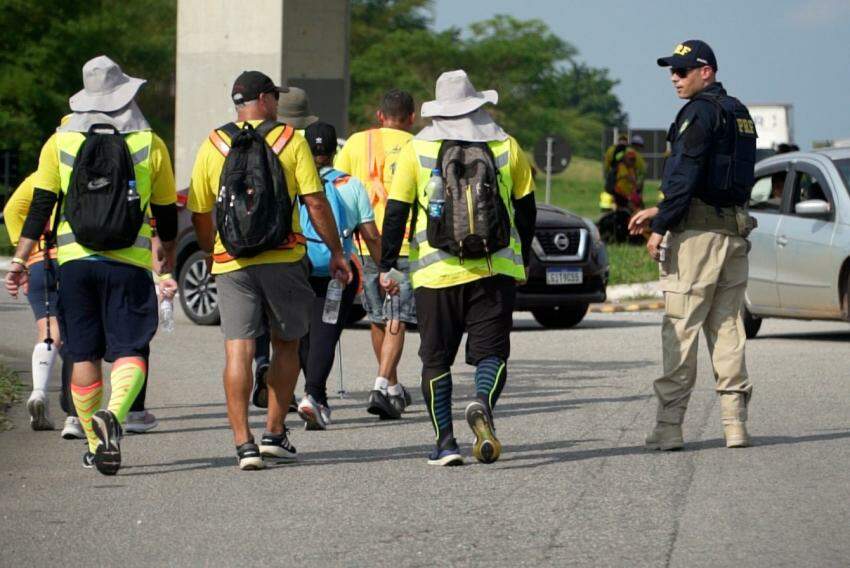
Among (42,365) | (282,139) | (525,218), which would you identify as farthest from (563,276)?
(282,139)

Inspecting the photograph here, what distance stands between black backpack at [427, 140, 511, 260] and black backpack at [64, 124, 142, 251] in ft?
4.81

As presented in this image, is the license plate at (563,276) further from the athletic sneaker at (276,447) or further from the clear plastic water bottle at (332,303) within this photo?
the athletic sneaker at (276,447)

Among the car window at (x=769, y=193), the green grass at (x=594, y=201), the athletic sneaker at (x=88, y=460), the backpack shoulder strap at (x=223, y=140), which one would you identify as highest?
the backpack shoulder strap at (x=223, y=140)

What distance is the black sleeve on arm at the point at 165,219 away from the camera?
30.4ft

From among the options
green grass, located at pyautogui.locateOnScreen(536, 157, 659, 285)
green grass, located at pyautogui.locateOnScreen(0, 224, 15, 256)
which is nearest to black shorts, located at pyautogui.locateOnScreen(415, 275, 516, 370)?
green grass, located at pyautogui.locateOnScreen(536, 157, 659, 285)

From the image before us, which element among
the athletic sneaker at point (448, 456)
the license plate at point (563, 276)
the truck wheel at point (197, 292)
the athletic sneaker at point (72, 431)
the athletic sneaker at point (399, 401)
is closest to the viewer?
the athletic sneaker at point (448, 456)

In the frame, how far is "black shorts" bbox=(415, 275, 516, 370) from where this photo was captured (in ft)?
30.8

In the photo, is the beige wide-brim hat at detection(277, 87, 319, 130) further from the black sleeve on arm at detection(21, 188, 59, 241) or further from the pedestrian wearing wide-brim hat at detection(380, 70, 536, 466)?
the black sleeve on arm at detection(21, 188, 59, 241)

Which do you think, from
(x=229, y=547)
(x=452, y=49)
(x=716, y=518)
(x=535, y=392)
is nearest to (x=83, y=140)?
(x=229, y=547)

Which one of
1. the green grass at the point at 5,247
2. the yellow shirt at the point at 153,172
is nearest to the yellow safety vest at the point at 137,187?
the yellow shirt at the point at 153,172

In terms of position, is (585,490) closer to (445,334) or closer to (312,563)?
(445,334)

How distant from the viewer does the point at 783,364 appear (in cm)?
1521

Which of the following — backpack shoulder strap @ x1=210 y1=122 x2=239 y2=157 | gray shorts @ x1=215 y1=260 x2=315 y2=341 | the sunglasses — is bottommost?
gray shorts @ x1=215 y1=260 x2=315 y2=341

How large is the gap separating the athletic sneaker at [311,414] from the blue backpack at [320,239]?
2.64 ft
